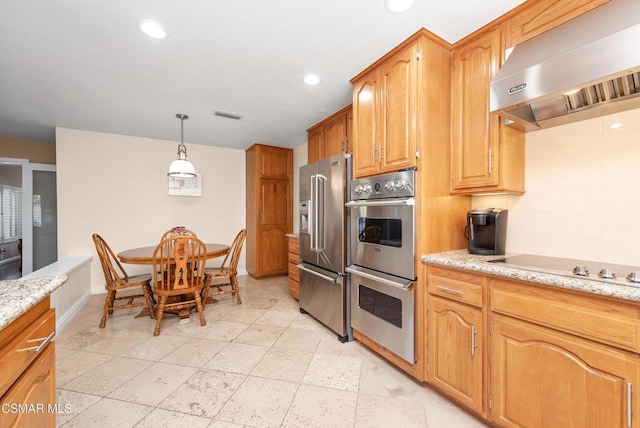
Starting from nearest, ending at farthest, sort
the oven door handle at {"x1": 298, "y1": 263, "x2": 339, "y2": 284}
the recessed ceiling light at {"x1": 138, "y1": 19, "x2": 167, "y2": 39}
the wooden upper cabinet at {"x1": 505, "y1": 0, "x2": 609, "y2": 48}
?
the wooden upper cabinet at {"x1": 505, "y1": 0, "x2": 609, "y2": 48} < the recessed ceiling light at {"x1": 138, "y1": 19, "x2": 167, "y2": 39} < the oven door handle at {"x1": 298, "y1": 263, "x2": 339, "y2": 284}

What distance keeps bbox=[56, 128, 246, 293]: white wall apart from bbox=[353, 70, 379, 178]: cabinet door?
130 inches

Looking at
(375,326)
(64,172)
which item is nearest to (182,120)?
(64,172)

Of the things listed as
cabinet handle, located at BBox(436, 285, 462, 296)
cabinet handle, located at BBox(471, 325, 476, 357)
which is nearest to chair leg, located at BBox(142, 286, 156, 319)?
cabinet handle, located at BBox(436, 285, 462, 296)

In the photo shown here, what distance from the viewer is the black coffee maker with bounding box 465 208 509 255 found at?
1.71 metres

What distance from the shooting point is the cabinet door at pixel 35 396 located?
0.75 meters

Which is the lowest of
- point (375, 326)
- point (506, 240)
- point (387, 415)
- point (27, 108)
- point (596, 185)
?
point (387, 415)

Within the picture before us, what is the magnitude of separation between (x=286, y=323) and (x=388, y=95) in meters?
2.40

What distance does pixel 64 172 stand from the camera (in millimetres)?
3762

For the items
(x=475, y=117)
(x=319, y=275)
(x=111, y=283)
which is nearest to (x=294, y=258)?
(x=319, y=275)

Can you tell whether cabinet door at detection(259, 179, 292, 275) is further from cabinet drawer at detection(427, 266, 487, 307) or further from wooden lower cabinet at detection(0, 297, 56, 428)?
wooden lower cabinet at detection(0, 297, 56, 428)

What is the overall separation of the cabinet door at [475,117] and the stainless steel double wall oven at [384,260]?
0.41 meters

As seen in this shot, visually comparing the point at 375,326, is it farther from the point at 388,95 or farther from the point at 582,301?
the point at 388,95

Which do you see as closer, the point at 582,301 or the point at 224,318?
the point at 582,301

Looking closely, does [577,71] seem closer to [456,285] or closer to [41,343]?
[456,285]
